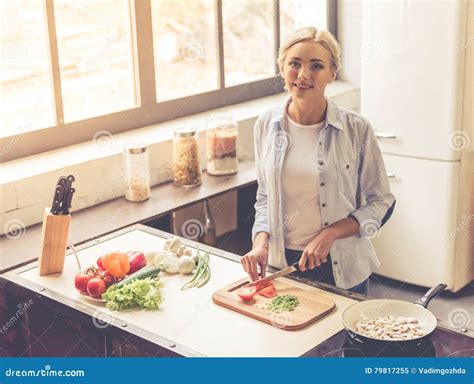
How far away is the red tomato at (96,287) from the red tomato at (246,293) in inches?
14.5

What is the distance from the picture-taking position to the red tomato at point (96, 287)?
7.24 feet

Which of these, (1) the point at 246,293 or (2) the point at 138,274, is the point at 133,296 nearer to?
(2) the point at 138,274

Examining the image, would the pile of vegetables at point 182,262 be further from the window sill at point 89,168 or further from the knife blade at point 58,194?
the window sill at point 89,168

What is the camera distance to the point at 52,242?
239cm

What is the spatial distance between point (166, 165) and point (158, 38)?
1.88ft

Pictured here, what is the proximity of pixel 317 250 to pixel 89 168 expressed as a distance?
1.19 metres

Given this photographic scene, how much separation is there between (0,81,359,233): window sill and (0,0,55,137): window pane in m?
0.15

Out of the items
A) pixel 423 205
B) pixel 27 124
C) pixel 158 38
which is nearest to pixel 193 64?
pixel 158 38

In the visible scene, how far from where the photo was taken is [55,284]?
2355 millimetres

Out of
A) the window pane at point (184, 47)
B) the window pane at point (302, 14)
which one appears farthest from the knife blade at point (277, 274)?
the window pane at point (302, 14)

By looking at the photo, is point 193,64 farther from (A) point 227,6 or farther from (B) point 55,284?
(B) point 55,284

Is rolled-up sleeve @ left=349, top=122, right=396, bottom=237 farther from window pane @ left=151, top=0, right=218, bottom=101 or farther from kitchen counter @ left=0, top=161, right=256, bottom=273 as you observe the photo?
window pane @ left=151, top=0, right=218, bottom=101

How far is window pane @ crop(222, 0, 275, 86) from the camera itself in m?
3.84

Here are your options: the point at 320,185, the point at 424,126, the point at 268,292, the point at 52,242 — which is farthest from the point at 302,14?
the point at 268,292
